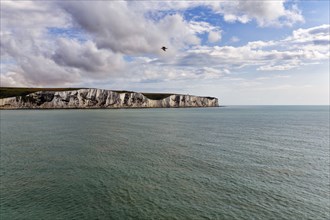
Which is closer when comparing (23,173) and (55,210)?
(55,210)

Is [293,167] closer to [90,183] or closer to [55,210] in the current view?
[90,183]

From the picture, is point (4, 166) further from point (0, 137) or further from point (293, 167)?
point (293, 167)

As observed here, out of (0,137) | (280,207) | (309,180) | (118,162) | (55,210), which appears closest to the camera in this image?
(55,210)

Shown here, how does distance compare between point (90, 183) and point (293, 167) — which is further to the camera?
point (293, 167)

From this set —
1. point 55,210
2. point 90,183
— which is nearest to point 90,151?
point 90,183

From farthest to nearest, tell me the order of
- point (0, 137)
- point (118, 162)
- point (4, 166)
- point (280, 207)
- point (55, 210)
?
point (0, 137), point (118, 162), point (4, 166), point (280, 207), point (55, 210)

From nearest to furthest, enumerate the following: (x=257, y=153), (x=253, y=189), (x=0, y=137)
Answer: (x=253, y=189), (x=257, y=153), (x=0, y=137)

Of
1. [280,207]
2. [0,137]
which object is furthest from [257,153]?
[0,137]

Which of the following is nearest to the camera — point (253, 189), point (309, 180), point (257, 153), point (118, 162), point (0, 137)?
point (253, 189)

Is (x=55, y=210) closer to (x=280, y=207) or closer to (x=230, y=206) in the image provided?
(x=230, y=206)
